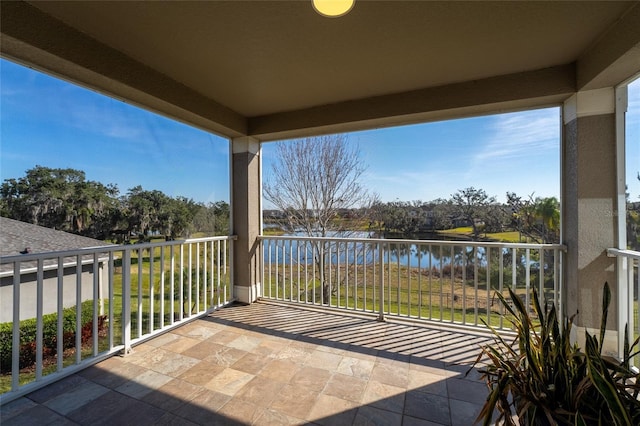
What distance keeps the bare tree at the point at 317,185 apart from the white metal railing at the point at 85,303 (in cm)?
272

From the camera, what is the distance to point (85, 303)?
7.56ft

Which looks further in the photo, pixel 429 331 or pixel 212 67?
pixel 429 331

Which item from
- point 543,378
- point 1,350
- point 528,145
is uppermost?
point 528,145

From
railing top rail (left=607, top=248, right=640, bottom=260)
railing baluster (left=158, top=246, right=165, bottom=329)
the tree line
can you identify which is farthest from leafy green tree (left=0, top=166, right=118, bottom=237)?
railing top rail (left=607, top=248, right=640, bottom=260)

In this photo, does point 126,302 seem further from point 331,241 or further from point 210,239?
point 331,241

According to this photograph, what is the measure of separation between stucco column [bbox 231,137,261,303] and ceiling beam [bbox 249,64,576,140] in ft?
1.35

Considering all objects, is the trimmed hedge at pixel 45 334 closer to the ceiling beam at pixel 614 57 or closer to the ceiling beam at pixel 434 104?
Answer: the ceiling beam at pixel 434 104

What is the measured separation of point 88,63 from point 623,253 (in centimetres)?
419

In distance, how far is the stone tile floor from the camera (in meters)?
1.66

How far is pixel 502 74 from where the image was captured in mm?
2533

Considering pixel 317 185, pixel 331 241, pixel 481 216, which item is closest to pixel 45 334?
pixel 331 241

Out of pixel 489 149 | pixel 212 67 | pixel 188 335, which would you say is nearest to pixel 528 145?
pixel 489 149

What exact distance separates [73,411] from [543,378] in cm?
255

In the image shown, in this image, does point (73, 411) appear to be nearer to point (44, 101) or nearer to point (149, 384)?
point (149, 384)
